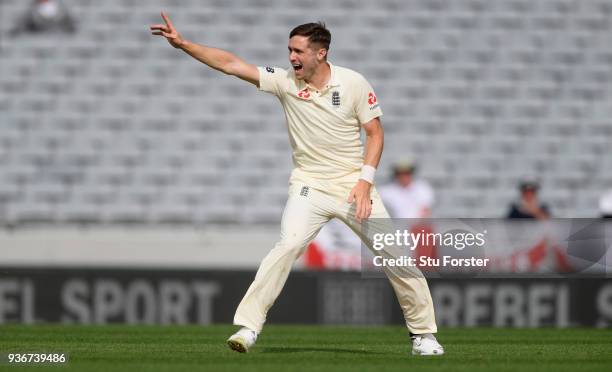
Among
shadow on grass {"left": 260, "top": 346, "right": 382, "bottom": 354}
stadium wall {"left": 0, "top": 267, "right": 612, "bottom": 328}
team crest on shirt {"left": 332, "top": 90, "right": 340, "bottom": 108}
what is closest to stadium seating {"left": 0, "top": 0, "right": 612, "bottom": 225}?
stadium wall {"left": 0, "top": 267, "right": 612, "bottom": 328}

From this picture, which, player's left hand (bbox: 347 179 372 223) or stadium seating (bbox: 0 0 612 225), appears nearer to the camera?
player's left hand (bbox: 347 179 372 223)

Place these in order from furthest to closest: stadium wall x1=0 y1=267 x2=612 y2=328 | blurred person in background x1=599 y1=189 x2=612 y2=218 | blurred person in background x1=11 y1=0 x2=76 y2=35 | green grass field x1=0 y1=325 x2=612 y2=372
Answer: blurred person in background x1=11 y1=0 x2=76 y2=35, blurred person in background x1=599 y1=189 x2=612 y2=218, stadium wall x1=0 y1=267 x2=612 y2=328, green grass field x1=0 y1=325 x2=612 y2=372

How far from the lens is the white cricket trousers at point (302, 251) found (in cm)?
654

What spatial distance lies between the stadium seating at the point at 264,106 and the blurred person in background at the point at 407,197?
5.55 feet

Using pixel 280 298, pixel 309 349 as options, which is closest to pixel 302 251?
pixel 309 349

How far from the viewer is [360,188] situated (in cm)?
654

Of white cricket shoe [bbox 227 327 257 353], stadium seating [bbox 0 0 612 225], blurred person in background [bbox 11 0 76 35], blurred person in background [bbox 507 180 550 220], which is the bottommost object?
white cricket shoe [bbox 227 327 257 353]

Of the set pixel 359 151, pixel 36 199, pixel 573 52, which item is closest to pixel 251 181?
pixel 36 199

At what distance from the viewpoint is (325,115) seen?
21.8 feet

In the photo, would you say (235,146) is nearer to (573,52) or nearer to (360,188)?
(573,52)

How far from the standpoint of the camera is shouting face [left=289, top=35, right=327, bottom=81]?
6555 millimetres

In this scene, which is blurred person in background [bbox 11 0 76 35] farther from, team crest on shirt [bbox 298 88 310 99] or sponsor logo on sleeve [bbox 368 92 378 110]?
sponsor logo on sleeve [bbox 368 92 378 110]

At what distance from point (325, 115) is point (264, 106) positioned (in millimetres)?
8610

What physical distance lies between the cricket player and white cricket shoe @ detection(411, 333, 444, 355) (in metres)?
0.07
